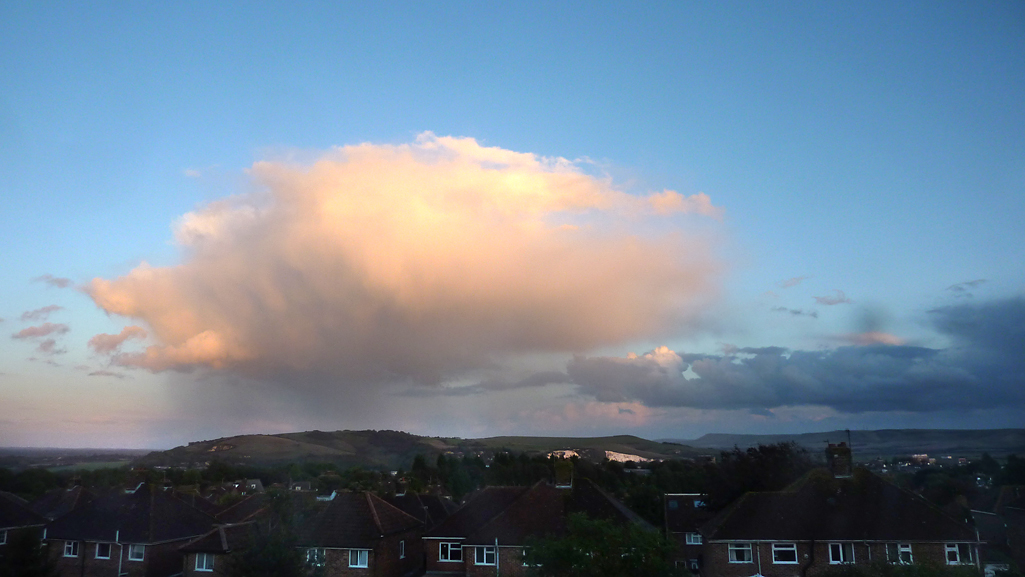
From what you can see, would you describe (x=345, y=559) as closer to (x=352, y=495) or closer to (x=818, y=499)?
(x=352, y=495)

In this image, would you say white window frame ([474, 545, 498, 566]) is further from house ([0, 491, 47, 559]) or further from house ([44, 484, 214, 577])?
house ([0, 491, 47, 559])

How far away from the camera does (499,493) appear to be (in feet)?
148

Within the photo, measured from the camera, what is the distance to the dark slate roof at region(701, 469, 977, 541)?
3475 centimetres

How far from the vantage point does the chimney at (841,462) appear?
3941cm

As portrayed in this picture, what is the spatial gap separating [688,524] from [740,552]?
12.8 metres

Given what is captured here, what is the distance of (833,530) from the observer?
35500 millimetres

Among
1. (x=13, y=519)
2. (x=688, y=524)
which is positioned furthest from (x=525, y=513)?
(x=13, y=519)

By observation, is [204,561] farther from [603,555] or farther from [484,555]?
→ [603,555]

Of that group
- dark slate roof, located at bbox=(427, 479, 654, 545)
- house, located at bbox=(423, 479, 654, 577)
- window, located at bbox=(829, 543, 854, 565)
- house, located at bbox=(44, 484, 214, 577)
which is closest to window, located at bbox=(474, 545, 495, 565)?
house, located at bbox=(423, 479, 654, 577)

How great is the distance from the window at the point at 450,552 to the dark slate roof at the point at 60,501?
109 feet

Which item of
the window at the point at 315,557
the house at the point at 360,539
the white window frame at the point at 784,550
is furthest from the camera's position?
the house at the point at 360,539

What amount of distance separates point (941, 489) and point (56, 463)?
116163 mm

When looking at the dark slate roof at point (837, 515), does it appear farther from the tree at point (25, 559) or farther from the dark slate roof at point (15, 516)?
the dark slate roof at point (15, 516)

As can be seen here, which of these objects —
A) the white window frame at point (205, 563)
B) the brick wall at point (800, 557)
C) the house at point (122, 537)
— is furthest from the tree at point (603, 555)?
the house at point (122, 537)
